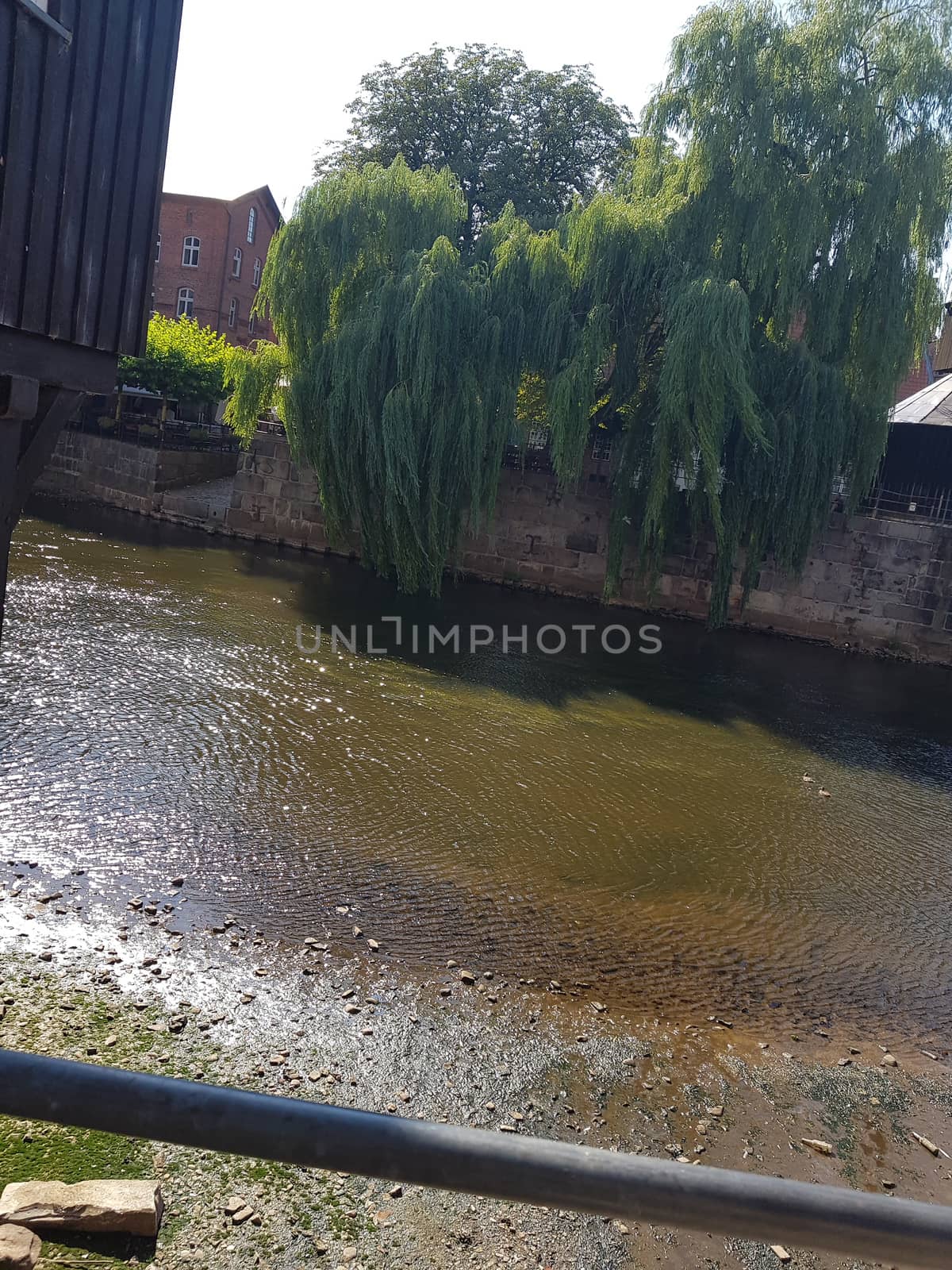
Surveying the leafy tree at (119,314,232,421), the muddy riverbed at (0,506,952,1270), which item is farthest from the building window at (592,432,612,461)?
the leafy tree at (119,314,232,421)

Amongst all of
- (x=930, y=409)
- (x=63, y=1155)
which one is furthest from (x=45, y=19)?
(x=930, y=409)

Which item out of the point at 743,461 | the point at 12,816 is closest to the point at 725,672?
the point at 743,461

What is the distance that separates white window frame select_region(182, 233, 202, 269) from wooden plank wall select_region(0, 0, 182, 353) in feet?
122

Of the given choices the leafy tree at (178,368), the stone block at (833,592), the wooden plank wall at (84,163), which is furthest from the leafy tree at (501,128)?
the wooden plank wall at (84,163)

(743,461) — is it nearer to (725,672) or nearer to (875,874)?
(725,672)

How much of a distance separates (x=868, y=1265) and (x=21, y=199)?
6367 millimetres

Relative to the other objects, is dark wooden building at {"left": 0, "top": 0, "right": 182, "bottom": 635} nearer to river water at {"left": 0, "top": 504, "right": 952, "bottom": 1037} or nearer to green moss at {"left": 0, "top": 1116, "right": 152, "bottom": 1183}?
green moss at {"left": 0, "top": 1116, "right": 152, "bottom": 1183}

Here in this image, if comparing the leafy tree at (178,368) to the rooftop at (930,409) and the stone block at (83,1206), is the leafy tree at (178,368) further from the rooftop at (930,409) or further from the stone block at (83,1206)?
the stone block at (83,1206)

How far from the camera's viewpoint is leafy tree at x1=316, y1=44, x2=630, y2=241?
29.6 m

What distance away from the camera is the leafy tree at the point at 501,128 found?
1166 inches

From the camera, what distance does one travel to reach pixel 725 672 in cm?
1680

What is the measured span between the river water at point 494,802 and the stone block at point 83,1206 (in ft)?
8.72

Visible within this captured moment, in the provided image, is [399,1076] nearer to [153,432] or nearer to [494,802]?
[494,802]

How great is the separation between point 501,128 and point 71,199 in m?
28.0
